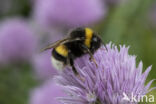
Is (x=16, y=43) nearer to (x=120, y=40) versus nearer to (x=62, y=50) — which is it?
(x=120, y=40)

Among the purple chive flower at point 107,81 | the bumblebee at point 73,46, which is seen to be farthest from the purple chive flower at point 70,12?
the purple chive flower at point 107,81

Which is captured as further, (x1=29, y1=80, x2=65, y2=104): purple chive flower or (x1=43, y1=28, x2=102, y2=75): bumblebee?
(x1=29, y1=80, x2=65, y2=104): purple chive flower

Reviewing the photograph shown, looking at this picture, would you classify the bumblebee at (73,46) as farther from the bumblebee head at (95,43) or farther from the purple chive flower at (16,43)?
the purple chive flower at (16,43)

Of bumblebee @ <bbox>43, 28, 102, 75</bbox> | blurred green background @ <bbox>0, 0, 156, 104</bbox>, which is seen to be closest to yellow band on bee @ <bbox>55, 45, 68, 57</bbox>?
bumblebee @ <bbox>43, 28, 102, 75</bbox>

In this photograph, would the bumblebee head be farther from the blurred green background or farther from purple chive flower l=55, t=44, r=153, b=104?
the blurred green background

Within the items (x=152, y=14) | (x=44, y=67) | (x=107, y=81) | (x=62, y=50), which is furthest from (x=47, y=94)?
(x=152, y=14)

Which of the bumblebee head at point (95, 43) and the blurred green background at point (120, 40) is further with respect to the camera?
the blurred green background at point (120, 40)
